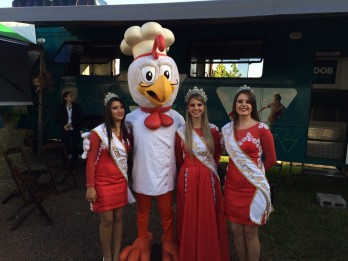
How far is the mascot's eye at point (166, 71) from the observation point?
8.52 ft

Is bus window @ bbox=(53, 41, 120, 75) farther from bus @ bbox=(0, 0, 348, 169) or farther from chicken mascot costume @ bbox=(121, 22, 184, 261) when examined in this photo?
chicken mascot costume @ bbox=(121, 22, 184, 261)

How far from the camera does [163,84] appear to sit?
2.52 m

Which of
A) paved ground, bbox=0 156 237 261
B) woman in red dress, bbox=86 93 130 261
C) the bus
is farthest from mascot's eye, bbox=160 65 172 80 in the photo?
the bus

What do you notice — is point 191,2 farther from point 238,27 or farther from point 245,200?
point 245,200

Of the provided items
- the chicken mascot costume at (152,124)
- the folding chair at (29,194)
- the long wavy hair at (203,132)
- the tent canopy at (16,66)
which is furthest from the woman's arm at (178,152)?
the tent canopy at (16,66)

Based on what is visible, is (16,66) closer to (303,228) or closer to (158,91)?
(158,91)

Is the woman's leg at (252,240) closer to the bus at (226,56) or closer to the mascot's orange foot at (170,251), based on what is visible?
the mascot's orange foot at (170,251)

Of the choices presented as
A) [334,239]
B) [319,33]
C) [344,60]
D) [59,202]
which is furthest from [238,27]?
[59,202]

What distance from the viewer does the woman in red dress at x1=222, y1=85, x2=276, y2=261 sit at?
2320mm

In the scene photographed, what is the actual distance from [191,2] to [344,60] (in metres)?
3.88

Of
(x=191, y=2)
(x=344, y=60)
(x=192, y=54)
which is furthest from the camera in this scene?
(x=344, y=60)

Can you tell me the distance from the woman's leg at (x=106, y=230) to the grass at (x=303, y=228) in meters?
1.61

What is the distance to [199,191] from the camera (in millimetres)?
2479

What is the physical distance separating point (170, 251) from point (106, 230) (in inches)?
24.4
